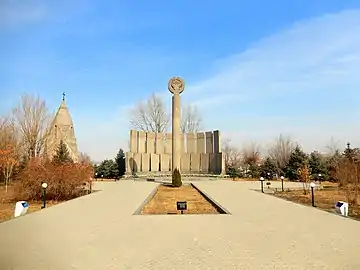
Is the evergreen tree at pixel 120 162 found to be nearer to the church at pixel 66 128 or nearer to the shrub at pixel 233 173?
the church at pixel 66 128

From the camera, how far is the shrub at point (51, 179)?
14.5 m

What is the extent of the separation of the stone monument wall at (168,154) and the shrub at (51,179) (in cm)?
1613

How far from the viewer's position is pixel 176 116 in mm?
24125

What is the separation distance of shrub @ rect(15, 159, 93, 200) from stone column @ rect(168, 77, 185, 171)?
8275mm

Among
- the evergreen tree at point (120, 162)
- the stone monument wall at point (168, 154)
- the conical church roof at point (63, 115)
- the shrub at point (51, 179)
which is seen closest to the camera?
the shrub at point (51, 179)

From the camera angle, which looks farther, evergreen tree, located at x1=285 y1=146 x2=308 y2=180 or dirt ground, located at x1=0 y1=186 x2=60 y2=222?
evergreen tree, located at x1=285 y1=146 x2=308 y2=180

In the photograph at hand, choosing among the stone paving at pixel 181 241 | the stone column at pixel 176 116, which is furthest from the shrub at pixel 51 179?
the stone column at pixel 176 116

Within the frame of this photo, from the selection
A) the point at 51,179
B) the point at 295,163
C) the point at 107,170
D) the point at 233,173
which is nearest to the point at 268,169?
the point at 295,163

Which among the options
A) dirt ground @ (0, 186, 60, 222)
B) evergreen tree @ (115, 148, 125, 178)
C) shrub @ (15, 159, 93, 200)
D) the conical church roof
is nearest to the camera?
dirt ground @ (0, 186, 60, 222)

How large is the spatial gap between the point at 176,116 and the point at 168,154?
1097 centimetres

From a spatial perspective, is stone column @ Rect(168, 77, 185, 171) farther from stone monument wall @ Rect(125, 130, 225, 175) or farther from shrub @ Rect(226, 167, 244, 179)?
shrub @ Rect(226, 167, 244, 179)

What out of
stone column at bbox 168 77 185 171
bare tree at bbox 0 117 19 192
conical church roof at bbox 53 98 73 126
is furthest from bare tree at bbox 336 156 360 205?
conical church roof at bbox 53 98 73 126

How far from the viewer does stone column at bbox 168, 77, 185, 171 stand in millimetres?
23716

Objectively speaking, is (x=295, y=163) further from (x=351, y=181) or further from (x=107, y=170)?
(x=351, y=181)
